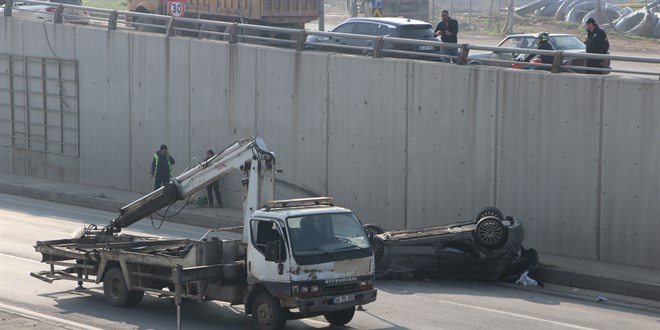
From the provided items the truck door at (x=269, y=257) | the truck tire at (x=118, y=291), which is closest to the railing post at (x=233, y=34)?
the truck tire at (x=118, y=291)

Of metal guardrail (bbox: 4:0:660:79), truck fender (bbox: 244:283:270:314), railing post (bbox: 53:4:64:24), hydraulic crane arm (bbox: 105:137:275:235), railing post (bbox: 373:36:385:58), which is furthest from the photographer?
railing post (bbox: 53:4:64:24)

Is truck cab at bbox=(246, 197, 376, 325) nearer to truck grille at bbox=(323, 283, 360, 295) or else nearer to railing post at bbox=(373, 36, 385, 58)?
truck grille at bbox=(323, 283, 360, 295)

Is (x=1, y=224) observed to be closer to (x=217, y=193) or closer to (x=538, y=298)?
(x=217, y=193)

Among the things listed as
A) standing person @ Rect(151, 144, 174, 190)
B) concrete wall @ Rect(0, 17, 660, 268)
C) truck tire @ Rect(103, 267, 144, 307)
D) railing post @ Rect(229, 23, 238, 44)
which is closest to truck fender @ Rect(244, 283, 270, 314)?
truck tire @ Rect(103, 267, 144, 307)

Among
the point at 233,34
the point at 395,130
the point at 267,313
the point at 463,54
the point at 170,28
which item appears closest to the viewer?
the point at 267,313

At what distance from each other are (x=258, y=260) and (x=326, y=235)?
37.0 inches

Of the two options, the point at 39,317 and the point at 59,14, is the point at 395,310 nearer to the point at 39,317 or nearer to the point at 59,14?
the point at 39,317

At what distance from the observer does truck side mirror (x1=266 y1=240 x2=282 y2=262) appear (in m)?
13.8

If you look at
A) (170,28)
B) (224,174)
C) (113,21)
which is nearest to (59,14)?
(113,21)

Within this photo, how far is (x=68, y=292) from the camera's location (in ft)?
56.3

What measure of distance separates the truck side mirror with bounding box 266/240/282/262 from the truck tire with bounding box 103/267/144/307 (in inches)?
112

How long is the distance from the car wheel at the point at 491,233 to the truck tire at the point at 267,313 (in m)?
5.03

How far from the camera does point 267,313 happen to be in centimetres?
1397

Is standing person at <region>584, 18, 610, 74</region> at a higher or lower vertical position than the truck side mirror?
higher
